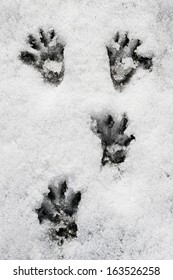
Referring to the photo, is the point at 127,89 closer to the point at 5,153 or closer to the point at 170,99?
the point at 170,99

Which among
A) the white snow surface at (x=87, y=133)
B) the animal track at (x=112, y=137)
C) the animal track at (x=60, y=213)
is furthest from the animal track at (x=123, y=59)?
the animal track at (x=60, y=213)

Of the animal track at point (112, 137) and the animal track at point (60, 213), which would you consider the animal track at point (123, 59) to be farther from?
the animal track at point (60, 213)

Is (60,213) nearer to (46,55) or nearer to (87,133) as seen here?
(87,133)

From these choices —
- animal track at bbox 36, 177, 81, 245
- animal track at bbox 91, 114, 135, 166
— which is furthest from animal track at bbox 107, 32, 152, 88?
animal track at bbox 36, 177, 81, 245

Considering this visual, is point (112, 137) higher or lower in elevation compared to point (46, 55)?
lower

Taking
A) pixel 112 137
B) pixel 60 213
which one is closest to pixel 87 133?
pixel 112 137

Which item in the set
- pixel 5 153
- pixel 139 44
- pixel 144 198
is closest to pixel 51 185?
pixel 5 153
